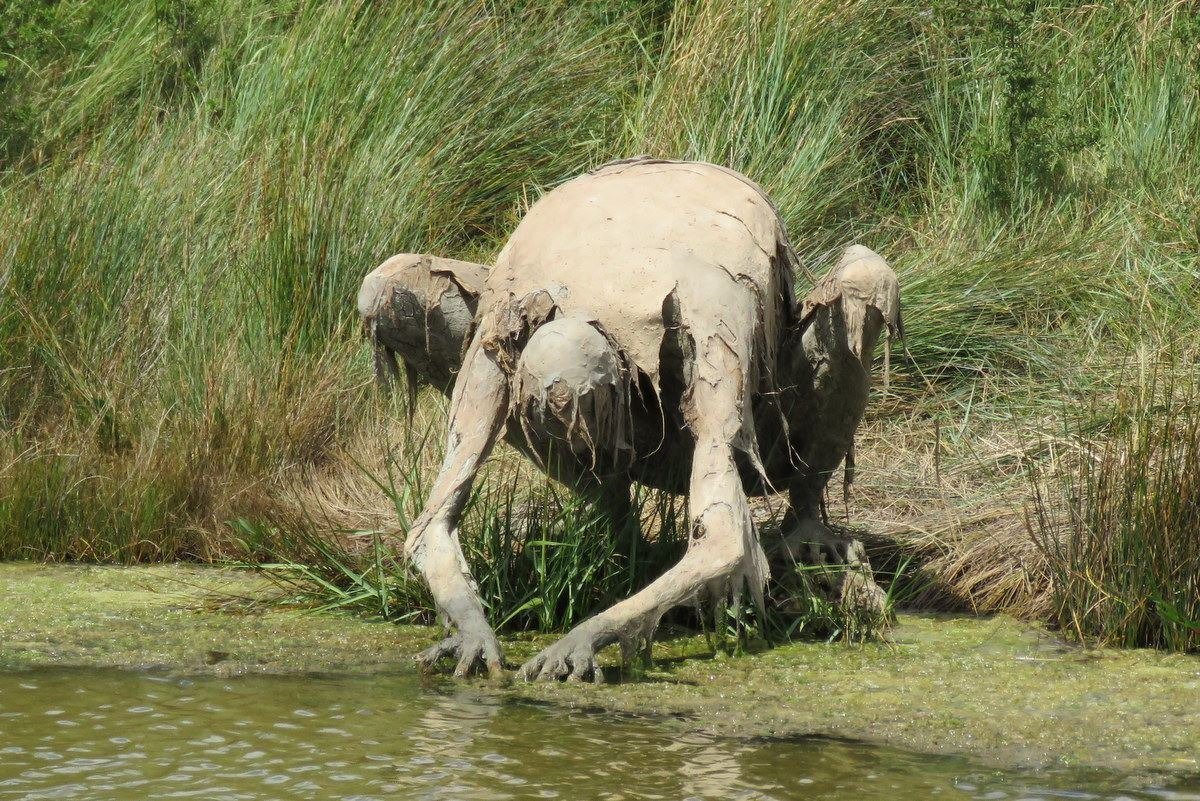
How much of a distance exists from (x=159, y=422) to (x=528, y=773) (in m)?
3.16

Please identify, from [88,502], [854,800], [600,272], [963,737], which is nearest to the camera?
[854,800]

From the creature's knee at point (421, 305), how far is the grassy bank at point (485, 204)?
1095mm

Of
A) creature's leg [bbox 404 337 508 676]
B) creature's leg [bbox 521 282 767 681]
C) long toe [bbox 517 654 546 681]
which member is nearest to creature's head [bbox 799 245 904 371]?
creature's leg [bbox 521 282 767 681]

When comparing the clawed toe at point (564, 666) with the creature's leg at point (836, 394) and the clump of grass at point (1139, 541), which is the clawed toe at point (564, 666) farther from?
the clump of grass at point (1139, 541)

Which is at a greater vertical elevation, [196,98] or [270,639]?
[196,98]

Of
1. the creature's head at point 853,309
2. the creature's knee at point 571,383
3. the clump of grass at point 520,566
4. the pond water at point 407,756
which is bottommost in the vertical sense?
the pond water at point 407,756

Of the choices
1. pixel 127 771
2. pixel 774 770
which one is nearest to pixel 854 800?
pixel 774 770

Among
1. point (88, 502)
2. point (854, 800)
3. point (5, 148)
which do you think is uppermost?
point (5, 148)

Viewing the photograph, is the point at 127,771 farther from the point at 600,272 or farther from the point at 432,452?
the point at 432,452

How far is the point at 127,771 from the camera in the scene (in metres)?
3.63

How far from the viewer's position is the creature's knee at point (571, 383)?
14.1 feet

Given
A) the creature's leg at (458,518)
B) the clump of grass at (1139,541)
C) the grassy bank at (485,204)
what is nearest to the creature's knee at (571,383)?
the creature's leg at (458,518)

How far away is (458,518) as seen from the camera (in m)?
4.63

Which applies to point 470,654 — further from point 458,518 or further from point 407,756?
point 407,756
